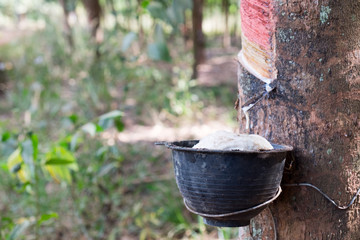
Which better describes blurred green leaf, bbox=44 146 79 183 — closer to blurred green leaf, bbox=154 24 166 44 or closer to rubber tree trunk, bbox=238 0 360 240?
blurred green leaf, bbox=154 24 166 44

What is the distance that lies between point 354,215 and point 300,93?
1.45 ft

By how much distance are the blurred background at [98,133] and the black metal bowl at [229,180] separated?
2.40ft

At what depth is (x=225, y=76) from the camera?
10.3 m

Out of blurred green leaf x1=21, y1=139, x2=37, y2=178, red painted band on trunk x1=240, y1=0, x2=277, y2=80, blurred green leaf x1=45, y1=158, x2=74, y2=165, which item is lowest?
blurred green leaf x1=45, y1=158, x2=74, y2=165

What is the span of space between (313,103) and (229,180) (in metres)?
0.38

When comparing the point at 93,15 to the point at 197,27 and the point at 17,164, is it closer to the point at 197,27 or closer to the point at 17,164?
the point at 197,27

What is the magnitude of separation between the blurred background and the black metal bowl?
0.73 m

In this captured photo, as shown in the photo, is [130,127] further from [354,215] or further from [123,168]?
[354,215]

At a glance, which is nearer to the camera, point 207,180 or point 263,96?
point 207,180

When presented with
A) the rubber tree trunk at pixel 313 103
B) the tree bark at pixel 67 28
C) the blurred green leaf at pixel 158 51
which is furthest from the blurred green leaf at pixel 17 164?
the tree bark at pixel 67 28

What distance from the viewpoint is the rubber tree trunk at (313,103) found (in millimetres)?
1417

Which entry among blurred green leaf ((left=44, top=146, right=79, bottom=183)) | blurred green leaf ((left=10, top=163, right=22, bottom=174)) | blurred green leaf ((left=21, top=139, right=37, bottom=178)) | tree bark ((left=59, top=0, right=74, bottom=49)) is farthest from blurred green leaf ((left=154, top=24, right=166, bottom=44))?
tree bark ((left=59, top=0, right=74, bottom=49))

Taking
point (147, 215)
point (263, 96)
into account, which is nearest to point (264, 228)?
point (263, 96)

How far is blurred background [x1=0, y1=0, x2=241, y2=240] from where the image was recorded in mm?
2873
